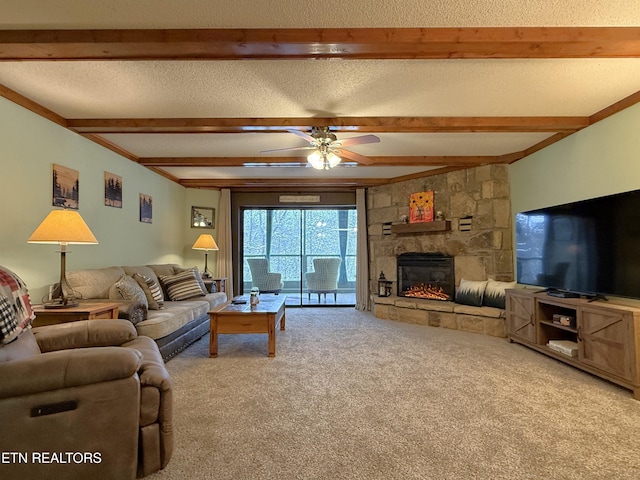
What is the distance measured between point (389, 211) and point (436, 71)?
12.2 feet

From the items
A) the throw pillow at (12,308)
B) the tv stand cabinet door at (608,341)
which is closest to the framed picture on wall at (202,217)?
the throw pillow at (12,308)

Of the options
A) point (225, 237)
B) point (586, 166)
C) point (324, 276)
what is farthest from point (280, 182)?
point (586, 166)

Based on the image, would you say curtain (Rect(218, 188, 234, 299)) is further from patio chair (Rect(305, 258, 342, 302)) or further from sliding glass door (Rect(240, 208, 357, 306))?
patio chair (Rect(305, 258, 342, 302))

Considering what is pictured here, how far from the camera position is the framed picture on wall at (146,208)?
15.7ft

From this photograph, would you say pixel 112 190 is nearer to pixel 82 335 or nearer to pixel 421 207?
pixel 82 335

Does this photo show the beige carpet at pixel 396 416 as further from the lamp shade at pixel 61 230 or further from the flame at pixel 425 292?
the flame at pixel 425 292

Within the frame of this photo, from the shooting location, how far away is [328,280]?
6.38 m

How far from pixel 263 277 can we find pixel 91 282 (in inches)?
131

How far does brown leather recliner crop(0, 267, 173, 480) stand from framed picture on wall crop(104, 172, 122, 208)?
8.87ft

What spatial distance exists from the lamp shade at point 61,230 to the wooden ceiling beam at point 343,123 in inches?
47.2

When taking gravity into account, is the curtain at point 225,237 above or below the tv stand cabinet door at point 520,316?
above

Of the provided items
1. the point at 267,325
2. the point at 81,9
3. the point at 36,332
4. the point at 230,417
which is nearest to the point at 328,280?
the point at 267,325

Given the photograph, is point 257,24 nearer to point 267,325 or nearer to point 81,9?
point 81,9

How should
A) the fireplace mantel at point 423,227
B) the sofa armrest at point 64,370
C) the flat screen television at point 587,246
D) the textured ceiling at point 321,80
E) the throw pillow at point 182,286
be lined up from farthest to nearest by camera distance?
the fireplace mantel at point 423,227 < the throw pillow at point 182,286 < the flat screen television at point 587,246 < the textured ceiling at point 321,80 < the sofa armrest at point 64,370
